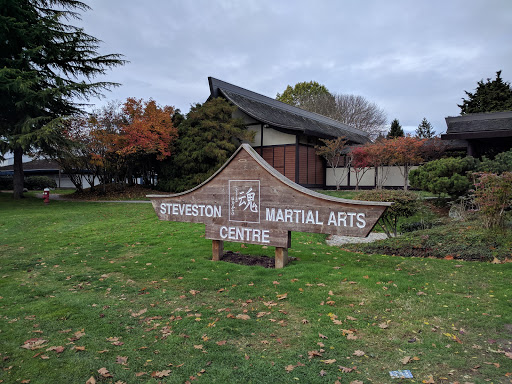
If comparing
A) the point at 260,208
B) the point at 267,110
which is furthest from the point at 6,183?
the point at 260,208

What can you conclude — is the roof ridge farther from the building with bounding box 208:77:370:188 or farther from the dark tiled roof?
the dark tiled roof

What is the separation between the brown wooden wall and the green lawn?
14.8m

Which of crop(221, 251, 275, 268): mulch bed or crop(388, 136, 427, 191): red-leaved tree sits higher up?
crop(388, 136, 427, 191): red-leaved tree

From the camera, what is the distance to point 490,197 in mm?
8078

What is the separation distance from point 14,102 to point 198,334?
2151cm

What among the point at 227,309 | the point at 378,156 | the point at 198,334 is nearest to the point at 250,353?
the point at 198,334

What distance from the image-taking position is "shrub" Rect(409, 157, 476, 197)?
13.1 m

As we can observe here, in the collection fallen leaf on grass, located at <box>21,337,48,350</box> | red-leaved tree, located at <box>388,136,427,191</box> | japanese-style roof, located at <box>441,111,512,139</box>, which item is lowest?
fallen leaf on grass, located at <box>21,337,48,350</box>

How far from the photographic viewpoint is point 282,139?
72.3 feet

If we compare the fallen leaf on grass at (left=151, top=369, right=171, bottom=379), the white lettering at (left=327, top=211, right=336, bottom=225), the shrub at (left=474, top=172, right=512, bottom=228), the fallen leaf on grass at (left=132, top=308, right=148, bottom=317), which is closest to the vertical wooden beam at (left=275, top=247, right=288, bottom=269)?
the white lettering at (left=327, top=211, right=336, bottom=225)

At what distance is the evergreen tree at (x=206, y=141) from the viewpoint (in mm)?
20234

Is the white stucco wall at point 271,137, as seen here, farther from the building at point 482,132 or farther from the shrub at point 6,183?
the shrub at point 6,183

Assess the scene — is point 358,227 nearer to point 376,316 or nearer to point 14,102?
point 376,316

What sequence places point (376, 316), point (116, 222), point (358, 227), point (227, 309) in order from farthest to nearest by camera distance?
point (116, 222)
point (358, 227)
point (227, 309)
point (376, 316)
